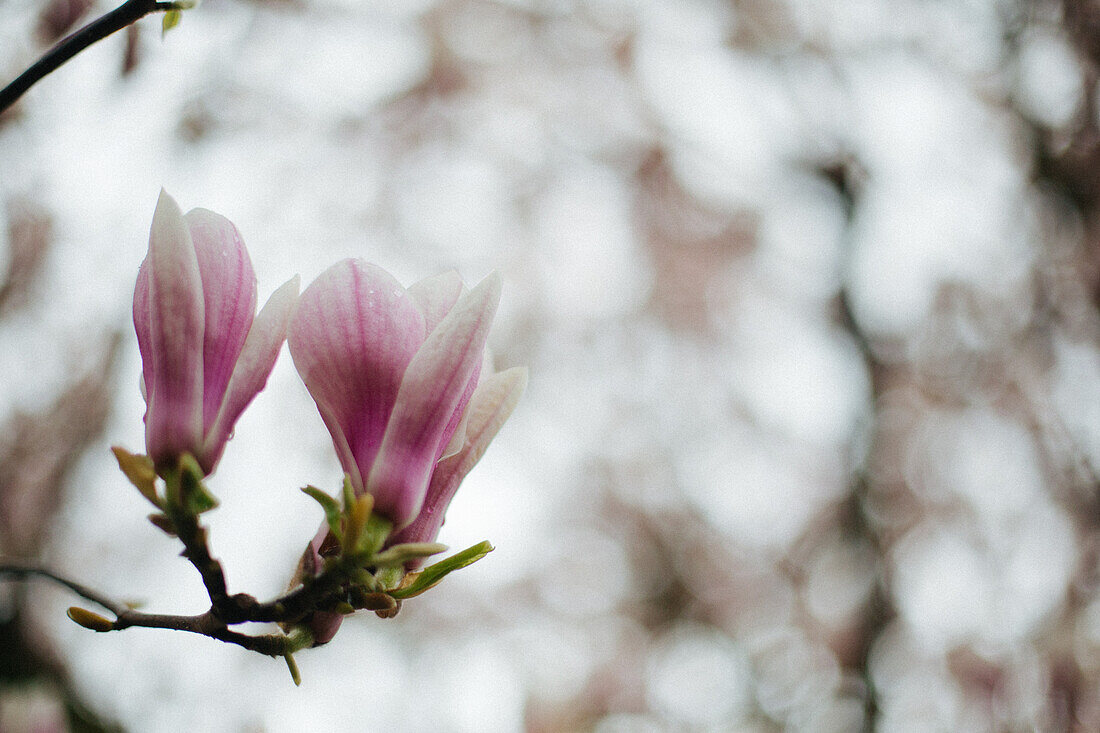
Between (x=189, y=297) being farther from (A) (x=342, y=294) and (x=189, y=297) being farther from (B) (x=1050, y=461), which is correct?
(B) (x=1050, y=461)

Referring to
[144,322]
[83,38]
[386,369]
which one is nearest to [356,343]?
[386,369]

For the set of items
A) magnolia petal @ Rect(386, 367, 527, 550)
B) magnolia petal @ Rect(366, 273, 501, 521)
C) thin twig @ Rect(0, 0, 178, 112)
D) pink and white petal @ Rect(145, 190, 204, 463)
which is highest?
thin twig @ Rect(0, 0, 178, 112)

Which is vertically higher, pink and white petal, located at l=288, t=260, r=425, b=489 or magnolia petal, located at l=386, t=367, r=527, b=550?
pink and white petal, located at l=288, t=260, r=425, b=489

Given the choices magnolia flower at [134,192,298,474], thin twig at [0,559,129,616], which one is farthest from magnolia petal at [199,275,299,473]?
thin twig at [0,559,129,616]

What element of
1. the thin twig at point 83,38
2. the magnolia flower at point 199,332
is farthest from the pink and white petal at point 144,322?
the thin twig at point 83,38

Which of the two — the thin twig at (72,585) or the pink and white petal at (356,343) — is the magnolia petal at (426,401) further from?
the thin twig at (72,585)

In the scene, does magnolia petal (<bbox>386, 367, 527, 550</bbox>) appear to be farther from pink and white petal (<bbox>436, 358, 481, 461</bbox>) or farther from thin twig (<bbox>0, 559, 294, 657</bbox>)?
thin twig (<bbox>0, 559, 294, 657</bbox>)
